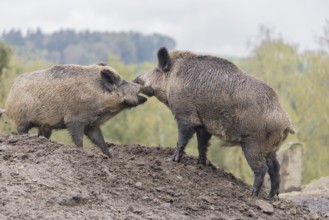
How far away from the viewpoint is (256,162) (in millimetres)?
8977

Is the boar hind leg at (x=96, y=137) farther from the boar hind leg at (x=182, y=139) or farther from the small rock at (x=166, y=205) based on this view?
the small rock at (x=166, y=205)

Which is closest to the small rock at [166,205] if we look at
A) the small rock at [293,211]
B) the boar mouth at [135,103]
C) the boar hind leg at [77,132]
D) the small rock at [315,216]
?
the small rock at [293,211]

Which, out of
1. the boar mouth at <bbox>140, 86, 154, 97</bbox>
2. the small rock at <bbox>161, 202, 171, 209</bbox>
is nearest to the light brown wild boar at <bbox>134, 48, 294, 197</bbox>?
the boar mouth at <bbox>140, 86, 154, 97</bbox>

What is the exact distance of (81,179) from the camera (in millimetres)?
7543

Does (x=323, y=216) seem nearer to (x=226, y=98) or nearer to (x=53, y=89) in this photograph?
(x=226, y=98)

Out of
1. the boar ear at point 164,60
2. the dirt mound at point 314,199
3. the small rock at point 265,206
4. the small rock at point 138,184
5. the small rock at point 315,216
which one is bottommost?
the dirt mound at point 314,199

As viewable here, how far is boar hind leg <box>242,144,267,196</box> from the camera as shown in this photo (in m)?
8.90

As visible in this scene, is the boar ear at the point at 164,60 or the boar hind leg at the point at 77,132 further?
the boar ear at the point at 164,60

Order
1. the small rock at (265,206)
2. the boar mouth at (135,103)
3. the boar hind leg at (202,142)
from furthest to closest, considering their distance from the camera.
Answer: the boar mouth at (135,103)
the boar hind leg at (202,142)
the small rock at (265,206)

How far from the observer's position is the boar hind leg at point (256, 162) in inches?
350

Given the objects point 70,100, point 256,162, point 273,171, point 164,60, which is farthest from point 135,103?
point 273,171

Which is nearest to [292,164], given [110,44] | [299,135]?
→ [299,135]

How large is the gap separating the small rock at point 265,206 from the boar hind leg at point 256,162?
443 millimetres

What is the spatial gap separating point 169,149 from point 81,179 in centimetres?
298
